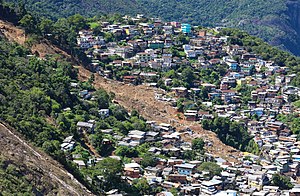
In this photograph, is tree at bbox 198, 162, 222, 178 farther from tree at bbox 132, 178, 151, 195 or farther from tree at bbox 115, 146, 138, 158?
tree at bbox 132, 178, 151, 195

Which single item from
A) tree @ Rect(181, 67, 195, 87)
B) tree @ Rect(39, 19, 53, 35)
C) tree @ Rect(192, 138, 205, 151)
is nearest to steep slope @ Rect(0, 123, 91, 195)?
tree @ Rect(192, 138, 205, 151)

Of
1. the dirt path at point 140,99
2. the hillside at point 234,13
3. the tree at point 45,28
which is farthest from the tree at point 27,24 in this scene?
the hillside at point 234,13

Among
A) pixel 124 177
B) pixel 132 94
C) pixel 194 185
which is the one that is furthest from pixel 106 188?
pixel 132 94

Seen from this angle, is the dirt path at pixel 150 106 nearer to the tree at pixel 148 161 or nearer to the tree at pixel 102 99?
the tree at pixel 102 99

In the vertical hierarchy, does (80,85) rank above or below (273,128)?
above

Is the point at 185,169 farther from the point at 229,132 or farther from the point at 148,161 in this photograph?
the point at 229,132

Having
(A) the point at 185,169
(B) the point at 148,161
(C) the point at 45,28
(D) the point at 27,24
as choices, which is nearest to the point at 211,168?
(A) the point at 185,169

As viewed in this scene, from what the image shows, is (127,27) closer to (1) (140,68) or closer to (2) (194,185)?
(1) (140,68)

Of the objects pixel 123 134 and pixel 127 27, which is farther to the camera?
pixel 127 27
